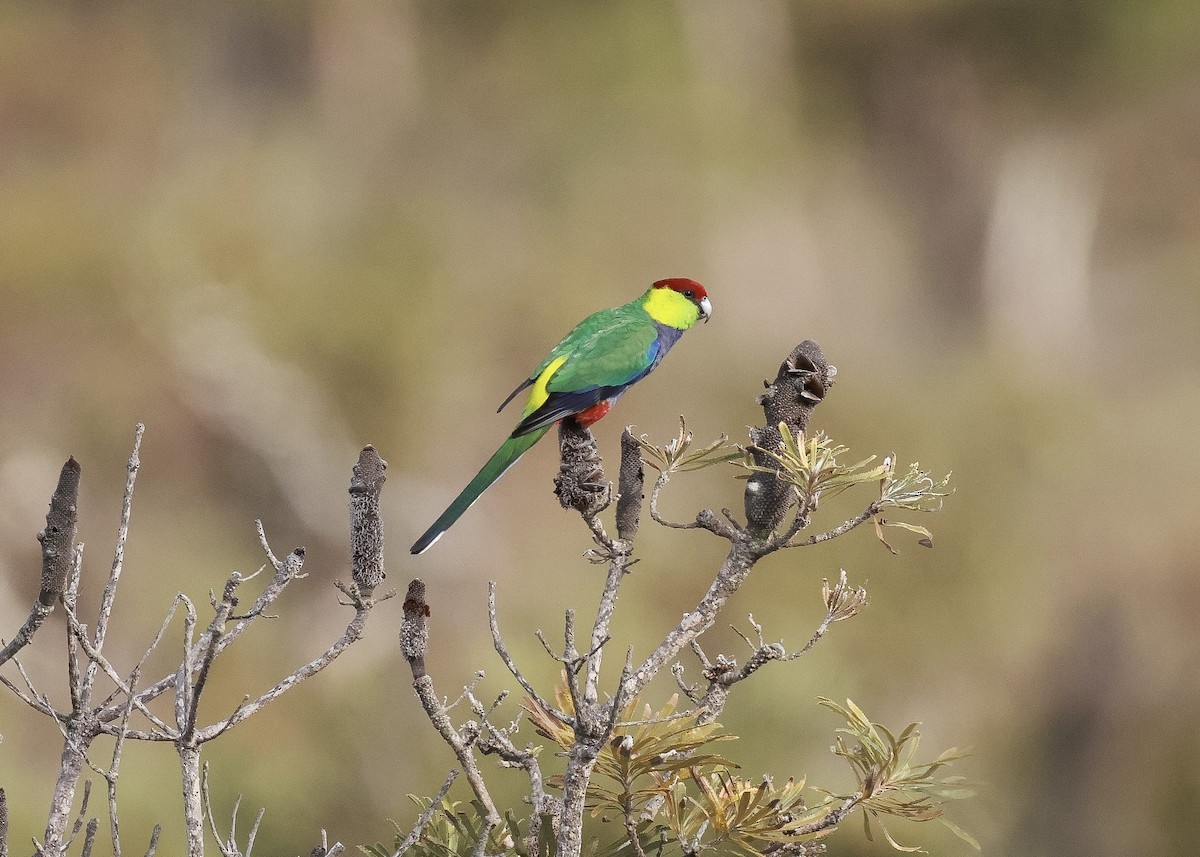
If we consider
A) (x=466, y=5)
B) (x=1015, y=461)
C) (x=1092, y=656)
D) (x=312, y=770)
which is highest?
(x=466, y=5)

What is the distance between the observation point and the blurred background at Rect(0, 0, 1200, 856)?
2887mm

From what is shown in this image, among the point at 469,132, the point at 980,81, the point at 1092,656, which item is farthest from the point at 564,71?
the point at 1092,656

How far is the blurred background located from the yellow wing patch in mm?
866

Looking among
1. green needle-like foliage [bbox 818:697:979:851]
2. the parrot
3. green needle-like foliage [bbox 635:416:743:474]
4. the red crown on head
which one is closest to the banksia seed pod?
green needle-like foliage [bbox 635:416:743:474]

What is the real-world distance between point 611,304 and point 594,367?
8.24 ft

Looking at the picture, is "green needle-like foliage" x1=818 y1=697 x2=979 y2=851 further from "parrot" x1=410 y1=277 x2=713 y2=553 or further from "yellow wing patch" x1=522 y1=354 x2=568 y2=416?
"yellow wing patch" x1=522 y1=354 x2=568 y2=416

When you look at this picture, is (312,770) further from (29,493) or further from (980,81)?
(980,81)

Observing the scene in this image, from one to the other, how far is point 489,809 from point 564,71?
14.5 ft

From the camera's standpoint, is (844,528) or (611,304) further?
(611,304)

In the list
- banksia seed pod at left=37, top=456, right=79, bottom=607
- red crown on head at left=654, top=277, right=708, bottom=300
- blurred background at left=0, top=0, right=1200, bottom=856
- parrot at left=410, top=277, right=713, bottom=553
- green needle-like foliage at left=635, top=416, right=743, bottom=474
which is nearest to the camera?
banksia seed pod at left=37, top=456, right=79, bottom=607

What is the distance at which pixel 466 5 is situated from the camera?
4973mm

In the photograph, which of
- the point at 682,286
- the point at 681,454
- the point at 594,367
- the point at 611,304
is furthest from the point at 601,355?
the point at 611,304

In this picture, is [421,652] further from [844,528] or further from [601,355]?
[601,355]

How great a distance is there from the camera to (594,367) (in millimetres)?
1402
